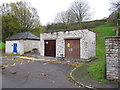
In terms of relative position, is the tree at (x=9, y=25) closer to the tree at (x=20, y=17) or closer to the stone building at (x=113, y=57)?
the tree at (x=20, y=17)

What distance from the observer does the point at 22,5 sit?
26172 mm

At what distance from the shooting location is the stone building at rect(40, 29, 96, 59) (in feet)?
36.1

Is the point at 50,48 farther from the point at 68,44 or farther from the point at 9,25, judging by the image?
the point at 9,25

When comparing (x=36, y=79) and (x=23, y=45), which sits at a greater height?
(x=23, y=45)

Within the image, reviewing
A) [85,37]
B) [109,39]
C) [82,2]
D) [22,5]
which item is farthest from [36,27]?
[109,39]

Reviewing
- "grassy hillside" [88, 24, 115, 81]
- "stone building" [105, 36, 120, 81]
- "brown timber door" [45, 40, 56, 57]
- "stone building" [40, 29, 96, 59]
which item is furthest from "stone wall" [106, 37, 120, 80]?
"brown timber door" [45, 40, 56, 57]

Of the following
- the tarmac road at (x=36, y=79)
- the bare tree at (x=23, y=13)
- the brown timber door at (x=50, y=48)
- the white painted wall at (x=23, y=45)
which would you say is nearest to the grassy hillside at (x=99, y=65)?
the tarmac road at (x=36, y=79)

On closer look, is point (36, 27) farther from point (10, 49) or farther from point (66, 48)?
point (66, 48)

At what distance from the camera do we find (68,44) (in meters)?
11.9

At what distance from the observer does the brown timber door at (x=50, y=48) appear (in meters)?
13.2

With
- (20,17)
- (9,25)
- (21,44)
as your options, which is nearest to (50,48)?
(21,44)

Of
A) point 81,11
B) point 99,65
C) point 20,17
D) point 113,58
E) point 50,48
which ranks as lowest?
point 99,65

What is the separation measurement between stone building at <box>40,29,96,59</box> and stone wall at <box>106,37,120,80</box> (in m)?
5.70

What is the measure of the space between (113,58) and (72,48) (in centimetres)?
677
